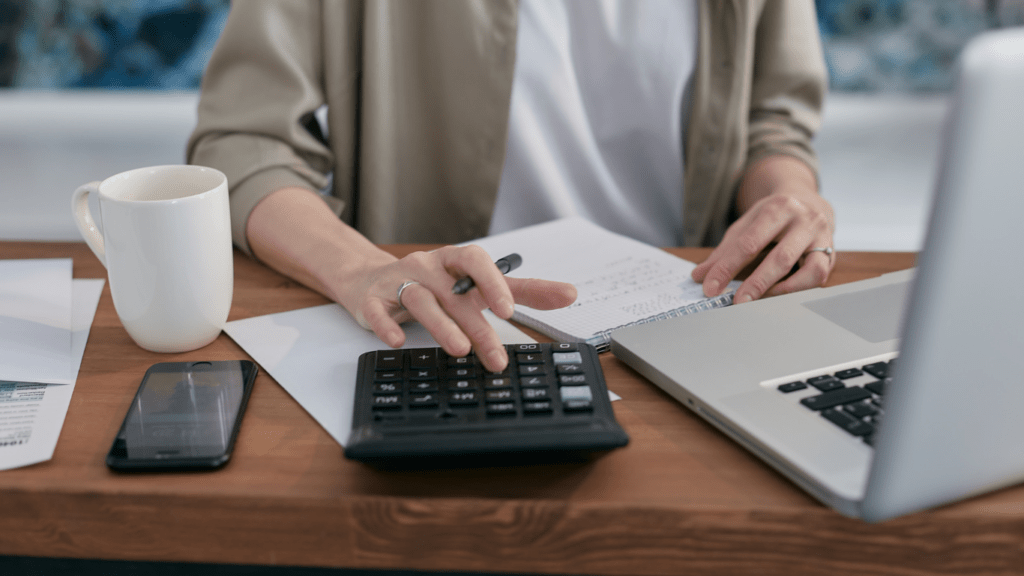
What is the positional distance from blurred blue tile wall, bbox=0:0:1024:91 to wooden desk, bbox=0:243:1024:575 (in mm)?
1914

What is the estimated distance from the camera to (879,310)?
571 millimetres

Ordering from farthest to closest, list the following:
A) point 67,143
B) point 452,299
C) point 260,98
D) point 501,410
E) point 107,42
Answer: point 67,143 → point 107,42 → point 260,98 → point 452,299 → point 501,410

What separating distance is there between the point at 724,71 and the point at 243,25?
622mm

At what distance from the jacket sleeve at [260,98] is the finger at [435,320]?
0.31 meters

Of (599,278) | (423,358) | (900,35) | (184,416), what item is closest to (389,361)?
(423,358)

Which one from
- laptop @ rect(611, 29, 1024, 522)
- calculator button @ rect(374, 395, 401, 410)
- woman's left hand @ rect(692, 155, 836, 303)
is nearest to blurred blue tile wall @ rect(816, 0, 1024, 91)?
woman's left hand @ rect(692, 155, 836, 303)

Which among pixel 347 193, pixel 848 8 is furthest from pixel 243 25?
pixel 848 8

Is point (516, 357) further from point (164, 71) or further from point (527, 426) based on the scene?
point (164, 71)

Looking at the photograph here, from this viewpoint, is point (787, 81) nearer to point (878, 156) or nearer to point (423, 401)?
point (423, 401)

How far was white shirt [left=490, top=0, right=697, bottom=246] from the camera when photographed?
1018mm

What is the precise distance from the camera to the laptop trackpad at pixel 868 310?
53 cm

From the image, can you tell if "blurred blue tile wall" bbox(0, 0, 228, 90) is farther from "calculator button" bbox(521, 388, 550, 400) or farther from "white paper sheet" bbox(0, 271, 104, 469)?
"calculator button" bbox(521, 388, 550, 400)

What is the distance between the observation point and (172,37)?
2027 millimetres

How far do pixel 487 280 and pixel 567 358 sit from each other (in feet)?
0.25
